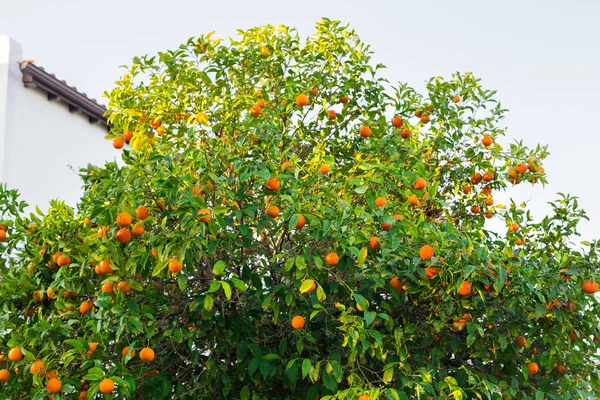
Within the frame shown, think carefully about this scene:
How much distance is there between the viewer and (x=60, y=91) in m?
9.38

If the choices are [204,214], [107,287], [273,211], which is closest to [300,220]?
[273,211]

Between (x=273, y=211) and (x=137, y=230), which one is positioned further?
(x=273, y=211)

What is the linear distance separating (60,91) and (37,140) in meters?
0.73

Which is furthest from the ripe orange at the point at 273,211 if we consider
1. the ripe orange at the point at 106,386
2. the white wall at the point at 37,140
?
the white wall at the point at 37,140

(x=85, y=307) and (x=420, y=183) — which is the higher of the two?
(x=420, y=183)

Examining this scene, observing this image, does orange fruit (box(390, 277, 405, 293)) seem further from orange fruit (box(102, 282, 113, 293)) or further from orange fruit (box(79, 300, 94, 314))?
orange fruit (box(79, 300, 94, 314))

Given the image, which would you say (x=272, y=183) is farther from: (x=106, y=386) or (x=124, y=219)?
(x=106, y=386)

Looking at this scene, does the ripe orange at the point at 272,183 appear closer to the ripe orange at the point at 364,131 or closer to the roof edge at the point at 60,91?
the ripe orange at the point at 364,131

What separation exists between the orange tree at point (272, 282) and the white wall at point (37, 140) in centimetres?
385

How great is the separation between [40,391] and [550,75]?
7831 mm

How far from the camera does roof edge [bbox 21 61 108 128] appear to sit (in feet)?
28.8

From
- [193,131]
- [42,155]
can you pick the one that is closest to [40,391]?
[193,131]

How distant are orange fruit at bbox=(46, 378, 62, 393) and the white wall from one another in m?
4.75

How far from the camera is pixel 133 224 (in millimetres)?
3684
